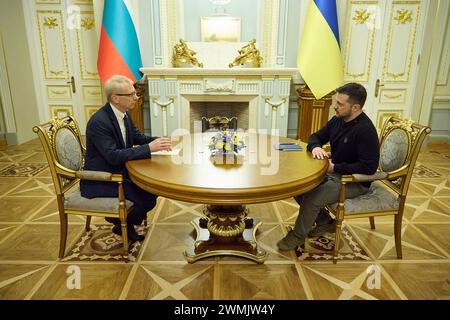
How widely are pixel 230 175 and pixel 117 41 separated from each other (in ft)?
9.55

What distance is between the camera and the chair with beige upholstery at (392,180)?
1739 millimetres

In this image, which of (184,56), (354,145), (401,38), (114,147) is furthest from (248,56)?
(114,147)

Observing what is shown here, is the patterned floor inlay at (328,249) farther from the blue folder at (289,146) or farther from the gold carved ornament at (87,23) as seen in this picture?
the gold carved ornament at (87,23)

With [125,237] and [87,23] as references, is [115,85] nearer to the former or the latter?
[125,237]

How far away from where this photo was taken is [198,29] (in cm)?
414

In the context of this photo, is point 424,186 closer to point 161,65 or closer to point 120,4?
point 161,65

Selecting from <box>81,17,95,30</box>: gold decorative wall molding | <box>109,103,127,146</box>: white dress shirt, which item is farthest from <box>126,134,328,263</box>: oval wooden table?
<box>81,17,95,30</box>: gold decorative wall molding

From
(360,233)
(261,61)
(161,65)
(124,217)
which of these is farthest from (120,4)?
(360,233)

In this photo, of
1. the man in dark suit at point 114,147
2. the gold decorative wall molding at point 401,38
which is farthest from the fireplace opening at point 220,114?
the man in dark suit at point 114,147

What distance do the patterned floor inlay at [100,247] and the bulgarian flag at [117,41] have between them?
2226 mm

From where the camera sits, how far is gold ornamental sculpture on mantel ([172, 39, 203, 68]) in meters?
3.99

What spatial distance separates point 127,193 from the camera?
71.6 inches

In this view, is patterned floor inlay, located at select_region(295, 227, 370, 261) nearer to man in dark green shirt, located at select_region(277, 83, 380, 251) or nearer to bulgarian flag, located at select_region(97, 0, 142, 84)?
man in dark green shirt, located at select_region(277, 83, 380, 251)

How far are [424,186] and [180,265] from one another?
2.57 meters
